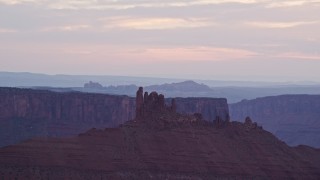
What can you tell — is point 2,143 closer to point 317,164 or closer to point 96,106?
point 96,106

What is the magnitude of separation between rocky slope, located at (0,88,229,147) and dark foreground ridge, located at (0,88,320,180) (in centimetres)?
4427

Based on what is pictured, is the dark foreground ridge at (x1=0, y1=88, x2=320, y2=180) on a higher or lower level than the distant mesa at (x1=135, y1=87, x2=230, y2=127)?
lower

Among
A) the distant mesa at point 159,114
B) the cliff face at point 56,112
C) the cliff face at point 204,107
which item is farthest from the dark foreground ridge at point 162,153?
the cliff face at point 204,107

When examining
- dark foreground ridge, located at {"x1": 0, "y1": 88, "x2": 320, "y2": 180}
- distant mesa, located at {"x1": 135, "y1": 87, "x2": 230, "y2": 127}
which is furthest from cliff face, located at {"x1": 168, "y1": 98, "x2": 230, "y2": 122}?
distant mesa, located at {"x1": 135, "y1": 87, "x2": 230, "y2": 127}

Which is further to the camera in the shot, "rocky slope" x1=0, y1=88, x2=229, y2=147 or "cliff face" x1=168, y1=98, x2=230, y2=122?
"cliff face" x1=168, y1=98, x2=230, y2=122

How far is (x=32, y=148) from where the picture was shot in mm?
100812

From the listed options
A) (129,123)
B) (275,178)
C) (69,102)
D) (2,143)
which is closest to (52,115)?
(69,102)

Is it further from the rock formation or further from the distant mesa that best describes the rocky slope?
the distant mesa

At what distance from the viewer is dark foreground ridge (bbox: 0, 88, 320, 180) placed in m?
98.7

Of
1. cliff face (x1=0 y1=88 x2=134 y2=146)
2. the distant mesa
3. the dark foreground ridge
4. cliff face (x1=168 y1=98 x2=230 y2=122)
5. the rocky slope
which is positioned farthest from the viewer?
cliff face (x1=168 y1=98 x2=230 y2=122)

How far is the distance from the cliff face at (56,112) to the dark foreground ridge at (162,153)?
143 ft

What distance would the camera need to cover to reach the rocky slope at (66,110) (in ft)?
537

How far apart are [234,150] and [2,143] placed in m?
45.4

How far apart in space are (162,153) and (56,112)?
68448 mm
